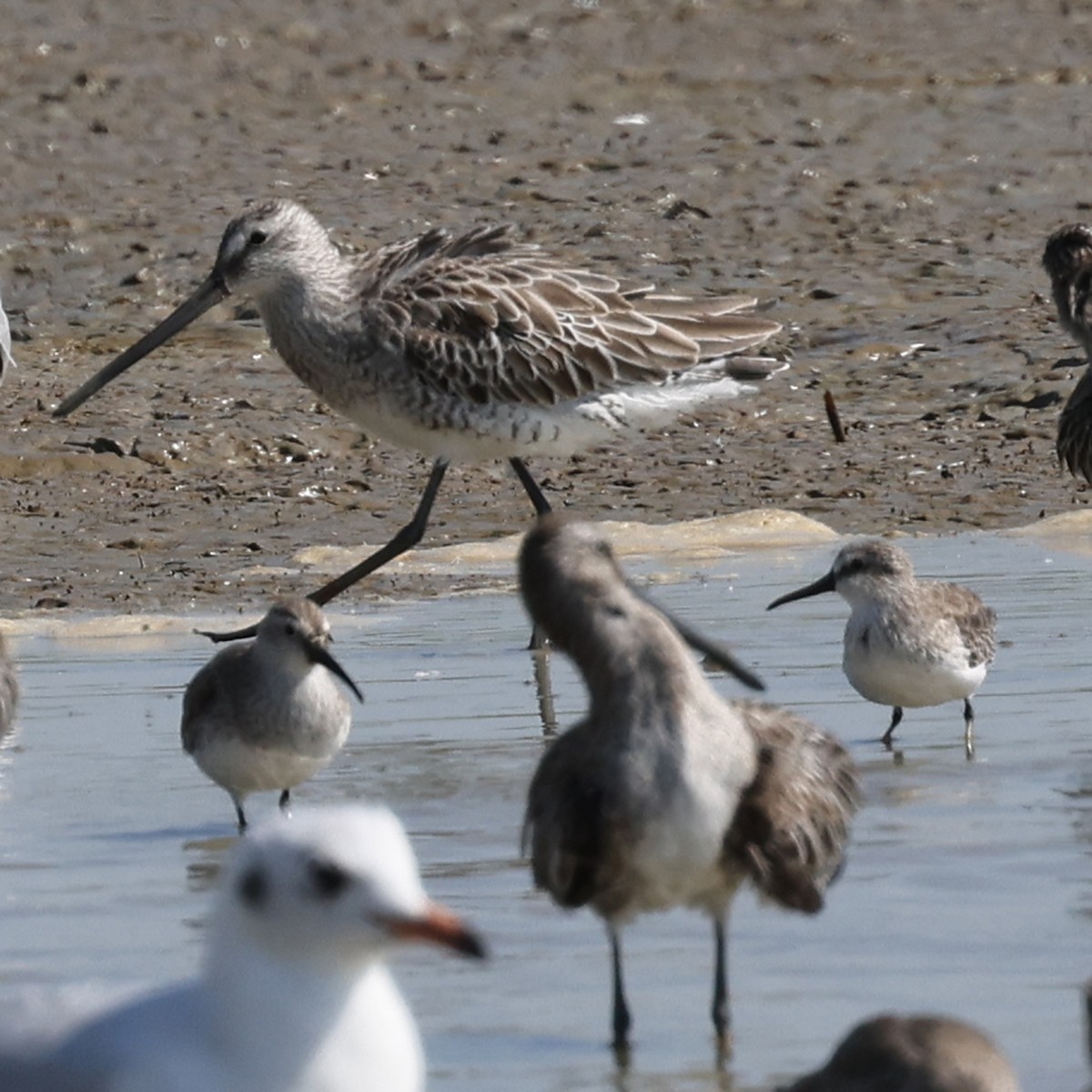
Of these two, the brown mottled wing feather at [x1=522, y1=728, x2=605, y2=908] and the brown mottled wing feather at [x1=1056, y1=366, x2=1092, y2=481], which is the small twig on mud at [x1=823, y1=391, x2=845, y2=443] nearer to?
the brown mottled wing feather at [x1=1056, y1=366, x2=1092, y2=481]

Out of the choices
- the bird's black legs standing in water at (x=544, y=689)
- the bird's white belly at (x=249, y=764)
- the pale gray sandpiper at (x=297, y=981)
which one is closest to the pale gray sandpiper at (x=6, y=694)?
the bird's white belly at (x=249, y=764)

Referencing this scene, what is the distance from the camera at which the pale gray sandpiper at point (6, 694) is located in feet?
26.1

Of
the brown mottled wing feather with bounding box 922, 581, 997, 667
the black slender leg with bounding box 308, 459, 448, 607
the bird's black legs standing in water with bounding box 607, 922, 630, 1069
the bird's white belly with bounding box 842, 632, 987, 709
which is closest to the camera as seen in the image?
the bird's black legs standing in water with bounding box 607, 922, 630, 1069

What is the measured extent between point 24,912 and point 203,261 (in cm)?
938

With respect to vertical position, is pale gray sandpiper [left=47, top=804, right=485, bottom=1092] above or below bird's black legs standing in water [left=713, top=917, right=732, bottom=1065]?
above

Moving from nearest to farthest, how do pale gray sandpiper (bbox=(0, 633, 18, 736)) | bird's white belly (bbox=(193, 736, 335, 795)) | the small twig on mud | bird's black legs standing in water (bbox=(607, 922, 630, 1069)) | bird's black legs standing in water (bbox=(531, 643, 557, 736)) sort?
bird's black legs standing in water (bbox=(607, 922, 630, 1069)) → pale gray sandpiper (bbox=(0, 633, 18, 736)) → bird's white belly (bbox=(193, 736, 335, 795)) → bird's black legs standing in water (bbox=(531, 643, 557, 736)) → the small twig on mud

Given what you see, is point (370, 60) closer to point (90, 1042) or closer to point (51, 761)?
point (51, 761)

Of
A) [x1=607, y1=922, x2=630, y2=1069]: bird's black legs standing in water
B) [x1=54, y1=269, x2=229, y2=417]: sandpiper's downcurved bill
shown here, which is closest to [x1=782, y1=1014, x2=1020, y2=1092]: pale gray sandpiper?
[x1=607, y1=922, x2=630, y2=1069]: bird's black legs standing in water

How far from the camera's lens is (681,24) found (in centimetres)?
2034

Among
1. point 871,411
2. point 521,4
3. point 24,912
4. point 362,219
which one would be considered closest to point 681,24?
point 521,4

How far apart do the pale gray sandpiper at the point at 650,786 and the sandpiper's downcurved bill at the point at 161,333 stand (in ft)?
21.4

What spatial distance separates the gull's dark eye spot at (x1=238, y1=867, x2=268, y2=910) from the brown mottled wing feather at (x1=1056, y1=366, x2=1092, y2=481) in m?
7.15

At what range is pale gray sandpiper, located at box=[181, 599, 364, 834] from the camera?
8.23m

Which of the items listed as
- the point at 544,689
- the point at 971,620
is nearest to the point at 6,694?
the point at 544,689
